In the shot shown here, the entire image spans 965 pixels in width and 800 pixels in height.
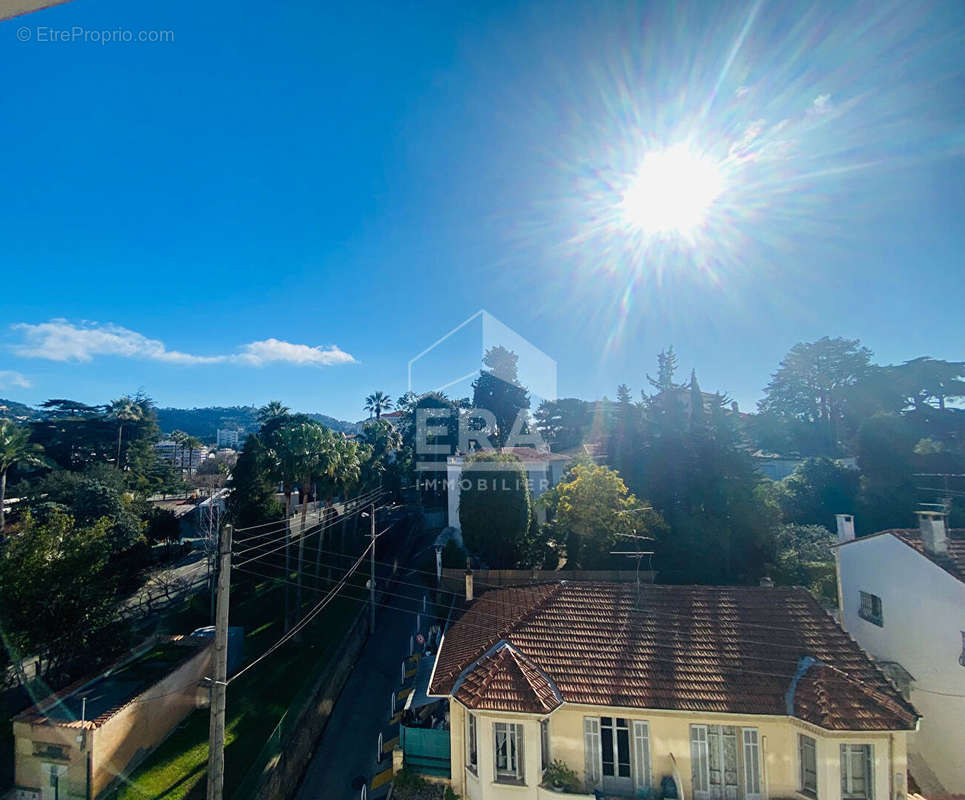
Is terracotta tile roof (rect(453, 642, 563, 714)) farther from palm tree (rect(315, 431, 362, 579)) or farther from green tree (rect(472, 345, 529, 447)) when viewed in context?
green tree (rect(472, 345, 529, 447))

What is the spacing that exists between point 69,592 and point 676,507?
2631cm

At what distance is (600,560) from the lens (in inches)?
862

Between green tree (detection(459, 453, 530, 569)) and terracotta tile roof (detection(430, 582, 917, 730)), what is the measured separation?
840 cm

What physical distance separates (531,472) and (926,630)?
19550 mm

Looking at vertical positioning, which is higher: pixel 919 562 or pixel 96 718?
pixel 919 562

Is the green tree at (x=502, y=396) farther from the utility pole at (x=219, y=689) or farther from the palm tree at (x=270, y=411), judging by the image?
the utility pole at (x=219, y=689)

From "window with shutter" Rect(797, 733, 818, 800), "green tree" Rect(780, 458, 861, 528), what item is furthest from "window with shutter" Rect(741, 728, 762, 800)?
"green tree" Rect(780, 458, 861, 528)

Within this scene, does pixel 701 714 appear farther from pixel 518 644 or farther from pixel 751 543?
pixel 751 543

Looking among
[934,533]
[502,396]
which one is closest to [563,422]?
[502,396]

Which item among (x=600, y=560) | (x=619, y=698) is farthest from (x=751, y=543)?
(x=619, y=698)

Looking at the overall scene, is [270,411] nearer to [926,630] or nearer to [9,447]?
[9,447]

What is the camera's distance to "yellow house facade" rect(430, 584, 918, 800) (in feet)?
31.5

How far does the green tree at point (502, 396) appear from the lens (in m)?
45.2

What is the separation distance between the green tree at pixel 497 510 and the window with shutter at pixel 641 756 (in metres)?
12.0
